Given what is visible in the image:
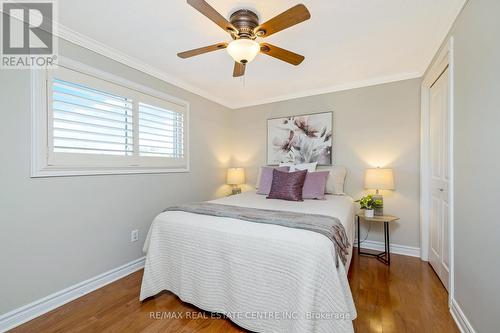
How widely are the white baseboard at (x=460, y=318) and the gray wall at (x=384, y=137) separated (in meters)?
1.24

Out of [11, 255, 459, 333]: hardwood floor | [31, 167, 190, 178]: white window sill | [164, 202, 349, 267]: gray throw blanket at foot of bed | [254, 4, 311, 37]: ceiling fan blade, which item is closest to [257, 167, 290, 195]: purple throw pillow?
[164, 202, 349, 267]: gray throw blanket at foot of bed

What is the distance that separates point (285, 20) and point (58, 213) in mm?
2373

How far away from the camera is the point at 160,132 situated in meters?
2.78

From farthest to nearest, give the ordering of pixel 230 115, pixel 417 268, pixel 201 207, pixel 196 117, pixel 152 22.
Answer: pixel 230 115 < pixel 196 117 < pixel 417 268 < pixel 201 207 < pixel 152 22

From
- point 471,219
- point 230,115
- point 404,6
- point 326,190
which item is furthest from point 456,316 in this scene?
point 230,115

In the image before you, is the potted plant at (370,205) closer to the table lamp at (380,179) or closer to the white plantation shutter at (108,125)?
the table lamp at (380,179)

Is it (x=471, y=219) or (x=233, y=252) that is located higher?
(x=471, y=219)

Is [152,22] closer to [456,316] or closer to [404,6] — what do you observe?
[404,6]

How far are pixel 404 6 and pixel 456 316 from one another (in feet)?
7.71

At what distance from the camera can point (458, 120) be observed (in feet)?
5.24

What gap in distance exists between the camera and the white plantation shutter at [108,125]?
1863mm

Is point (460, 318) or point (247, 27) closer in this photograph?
point (460, 318)

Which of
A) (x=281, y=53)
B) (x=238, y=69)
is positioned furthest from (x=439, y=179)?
(x=238, y=69)

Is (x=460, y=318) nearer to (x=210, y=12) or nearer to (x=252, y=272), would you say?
(x=252, y=272)
